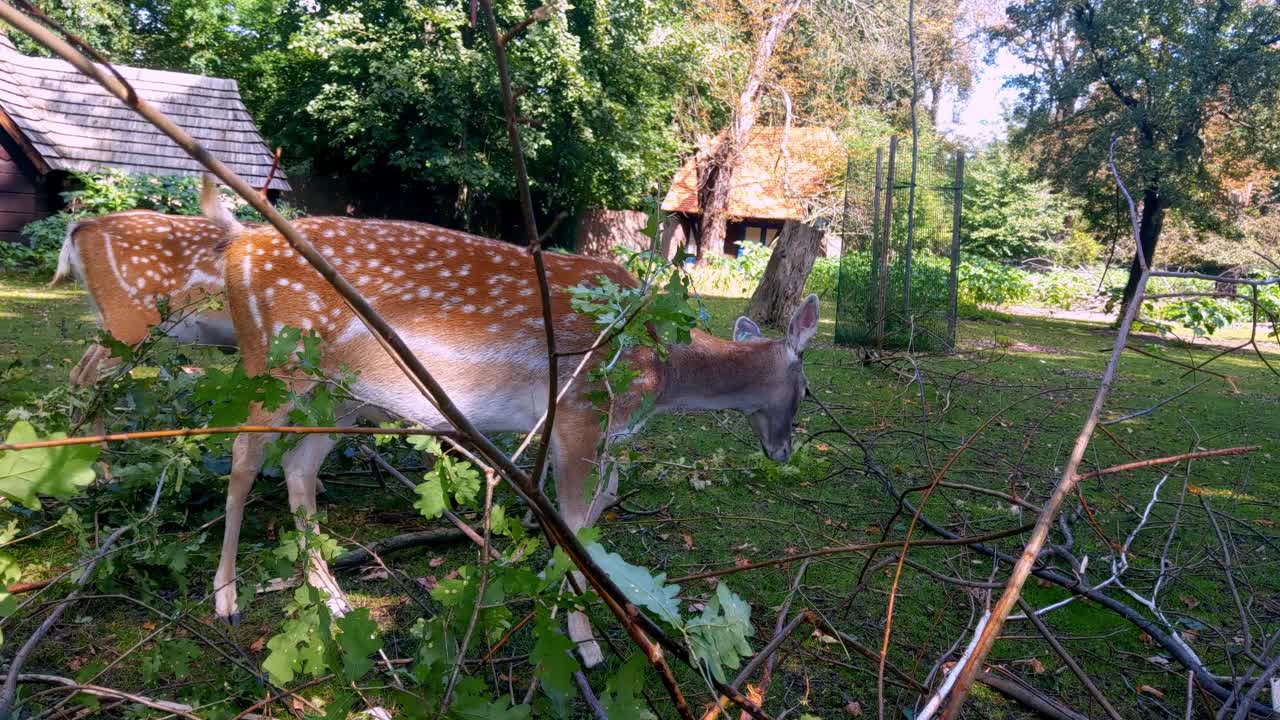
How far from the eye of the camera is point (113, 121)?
60.9ft

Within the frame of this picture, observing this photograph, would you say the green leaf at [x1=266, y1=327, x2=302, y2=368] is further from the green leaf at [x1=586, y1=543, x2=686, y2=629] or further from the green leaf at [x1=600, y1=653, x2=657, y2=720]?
the green leaf at [x1=600, y1=653, x2=657, y2=720]

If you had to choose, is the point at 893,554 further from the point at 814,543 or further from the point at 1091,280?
the point at 1091,280

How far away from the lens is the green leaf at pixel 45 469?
1.04 meters

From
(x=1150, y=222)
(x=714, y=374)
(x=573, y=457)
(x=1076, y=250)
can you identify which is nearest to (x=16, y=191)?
(x=714, y=374)

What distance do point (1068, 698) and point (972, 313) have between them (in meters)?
18.7

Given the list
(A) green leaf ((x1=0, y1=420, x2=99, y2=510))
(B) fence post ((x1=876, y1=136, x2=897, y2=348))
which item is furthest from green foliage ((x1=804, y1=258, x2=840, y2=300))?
(A) green leaf ((x1=0, y1=420, x2=99, y2=510))

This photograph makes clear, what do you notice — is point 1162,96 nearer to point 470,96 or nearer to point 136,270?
point 470,96

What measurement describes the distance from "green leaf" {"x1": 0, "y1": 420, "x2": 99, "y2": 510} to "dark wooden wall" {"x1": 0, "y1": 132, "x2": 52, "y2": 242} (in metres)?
20.3

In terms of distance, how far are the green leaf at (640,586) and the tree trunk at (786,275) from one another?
10716 millimetres

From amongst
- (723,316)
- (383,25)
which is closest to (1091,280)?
(723,316)

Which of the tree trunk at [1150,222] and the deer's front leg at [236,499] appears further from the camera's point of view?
the tree trunk at [1150,222]

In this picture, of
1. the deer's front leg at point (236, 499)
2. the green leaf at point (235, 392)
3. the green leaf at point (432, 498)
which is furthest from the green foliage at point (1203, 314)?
the green leaf at point (235, 392)

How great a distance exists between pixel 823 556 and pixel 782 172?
2887 cm

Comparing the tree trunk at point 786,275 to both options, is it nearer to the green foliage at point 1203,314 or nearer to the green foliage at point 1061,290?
the green foliage at point 1203,314
